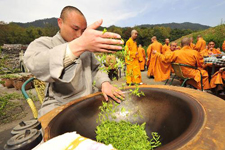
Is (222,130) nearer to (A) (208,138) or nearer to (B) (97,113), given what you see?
(A) (208,138)

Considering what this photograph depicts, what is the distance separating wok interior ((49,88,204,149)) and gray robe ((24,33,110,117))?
1.00ft

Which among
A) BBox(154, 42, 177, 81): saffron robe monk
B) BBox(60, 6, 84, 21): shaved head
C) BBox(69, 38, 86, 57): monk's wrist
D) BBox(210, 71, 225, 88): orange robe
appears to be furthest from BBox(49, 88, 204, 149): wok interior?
BBox(154, 42, 177, 81): saffron robe monk

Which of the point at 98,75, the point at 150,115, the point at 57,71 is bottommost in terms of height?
the point at 150,115

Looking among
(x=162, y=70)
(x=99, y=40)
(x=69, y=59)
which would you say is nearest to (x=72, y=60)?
(x=69, y=59)

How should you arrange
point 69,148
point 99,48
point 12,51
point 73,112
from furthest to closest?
point 12,51
point 73,112
point 99,48
point 69,148

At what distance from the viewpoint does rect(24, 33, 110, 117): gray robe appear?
3.04 feet

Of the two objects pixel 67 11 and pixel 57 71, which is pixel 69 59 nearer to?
pixel 57 71

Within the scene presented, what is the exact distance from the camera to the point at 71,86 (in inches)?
56.5

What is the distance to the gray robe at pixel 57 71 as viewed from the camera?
93 cm

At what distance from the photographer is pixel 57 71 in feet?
2.93

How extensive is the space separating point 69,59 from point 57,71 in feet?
0.40

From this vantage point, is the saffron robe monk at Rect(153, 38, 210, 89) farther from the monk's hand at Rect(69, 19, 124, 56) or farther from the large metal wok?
the monk's hand at Rect(69, 19, 124, 56)

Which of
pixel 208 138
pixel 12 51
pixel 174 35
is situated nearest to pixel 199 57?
pixel 208 138

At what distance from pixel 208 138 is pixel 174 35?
186 ft
